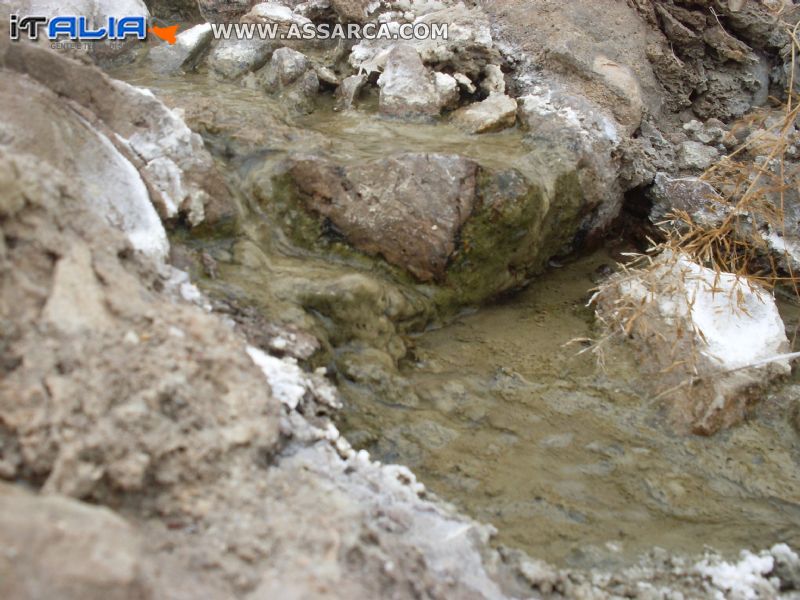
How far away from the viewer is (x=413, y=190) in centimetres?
344

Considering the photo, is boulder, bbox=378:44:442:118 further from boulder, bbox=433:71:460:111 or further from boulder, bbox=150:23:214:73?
boulder, bbox=150:23:214:73

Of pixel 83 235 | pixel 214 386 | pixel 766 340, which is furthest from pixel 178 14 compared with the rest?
pixel 766 340

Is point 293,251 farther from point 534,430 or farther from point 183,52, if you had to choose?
point 183,52

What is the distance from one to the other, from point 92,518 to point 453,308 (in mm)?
2433

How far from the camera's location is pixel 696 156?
443 cm

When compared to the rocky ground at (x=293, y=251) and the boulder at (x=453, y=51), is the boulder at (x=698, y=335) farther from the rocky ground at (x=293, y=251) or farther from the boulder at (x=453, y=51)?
the boulder at (x=453, y=51)

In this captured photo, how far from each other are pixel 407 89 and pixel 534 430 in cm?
233

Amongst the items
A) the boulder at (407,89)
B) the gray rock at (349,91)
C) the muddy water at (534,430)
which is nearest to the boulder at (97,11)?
the muddy water at (534,430)

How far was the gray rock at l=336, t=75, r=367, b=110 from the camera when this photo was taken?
4363 millimetres

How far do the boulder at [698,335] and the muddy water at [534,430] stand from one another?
10cm

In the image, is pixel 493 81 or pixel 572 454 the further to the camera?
pixel 493 81

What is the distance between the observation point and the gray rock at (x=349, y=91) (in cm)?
436

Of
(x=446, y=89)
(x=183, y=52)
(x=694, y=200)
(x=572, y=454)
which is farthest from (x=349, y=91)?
(x=572, y=454)

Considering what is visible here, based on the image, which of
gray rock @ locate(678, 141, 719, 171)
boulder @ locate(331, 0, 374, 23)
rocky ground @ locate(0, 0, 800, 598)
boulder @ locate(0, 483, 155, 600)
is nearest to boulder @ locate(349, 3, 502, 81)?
rocky ground @ locate(0, 0, 800, 598)
